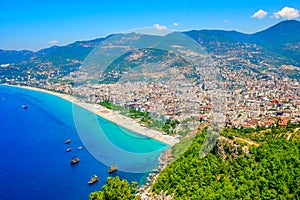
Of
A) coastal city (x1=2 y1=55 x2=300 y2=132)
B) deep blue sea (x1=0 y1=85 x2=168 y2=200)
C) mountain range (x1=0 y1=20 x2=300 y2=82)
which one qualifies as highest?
mountain range (x1=0 y1=20 x2=300 y2=82)

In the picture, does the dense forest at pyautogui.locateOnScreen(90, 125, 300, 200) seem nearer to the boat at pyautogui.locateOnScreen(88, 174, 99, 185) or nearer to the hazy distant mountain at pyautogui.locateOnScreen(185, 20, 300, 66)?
the boat at pyautogui.locateOnScreen(88, 174, 99, 185)

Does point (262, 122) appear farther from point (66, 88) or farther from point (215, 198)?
point (66, 88)

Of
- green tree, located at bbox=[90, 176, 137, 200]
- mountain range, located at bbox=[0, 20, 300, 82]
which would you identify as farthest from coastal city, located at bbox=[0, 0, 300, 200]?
mountain range, located at bbox=[0, 20, 300, 82]

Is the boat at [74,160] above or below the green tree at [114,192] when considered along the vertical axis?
below

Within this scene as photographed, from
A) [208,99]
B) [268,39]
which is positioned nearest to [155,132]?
[208,99]

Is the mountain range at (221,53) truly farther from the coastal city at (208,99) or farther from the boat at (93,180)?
the boat at (93,180)

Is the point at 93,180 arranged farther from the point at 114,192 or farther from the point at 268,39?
the point at 268,39

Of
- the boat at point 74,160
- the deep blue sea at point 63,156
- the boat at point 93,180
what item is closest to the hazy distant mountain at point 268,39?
the deep blue sea at point 63,156
